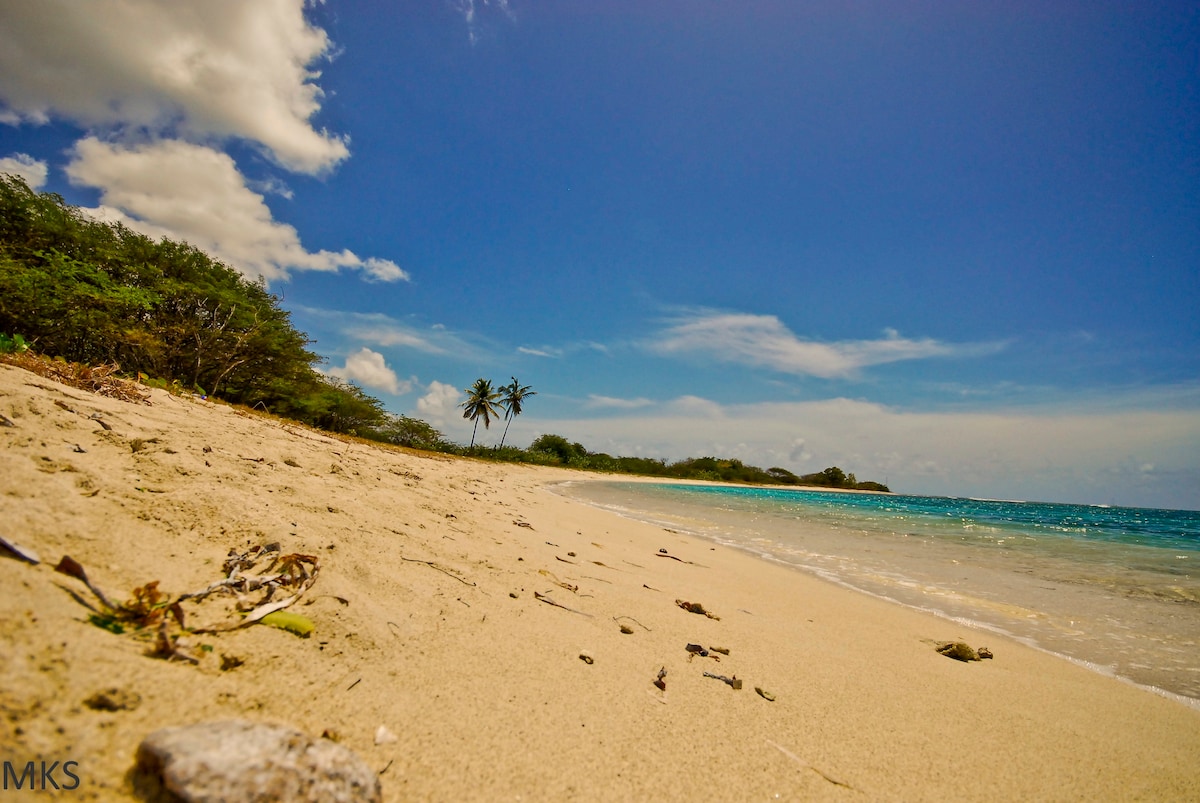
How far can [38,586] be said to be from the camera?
1327 mm

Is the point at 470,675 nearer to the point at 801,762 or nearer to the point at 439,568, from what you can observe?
the point at 439,568

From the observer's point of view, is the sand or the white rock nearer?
the sand

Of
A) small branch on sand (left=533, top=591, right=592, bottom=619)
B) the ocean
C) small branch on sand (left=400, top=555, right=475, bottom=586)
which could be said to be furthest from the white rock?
the ocean

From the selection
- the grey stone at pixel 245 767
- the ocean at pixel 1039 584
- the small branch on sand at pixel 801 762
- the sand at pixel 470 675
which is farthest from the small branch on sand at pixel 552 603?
the ocean at pixel 1039 584

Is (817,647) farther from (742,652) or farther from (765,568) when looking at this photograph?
(765,568)

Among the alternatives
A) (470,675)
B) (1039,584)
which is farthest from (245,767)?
(1039,584)

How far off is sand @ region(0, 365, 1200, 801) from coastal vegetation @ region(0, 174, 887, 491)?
3474mm

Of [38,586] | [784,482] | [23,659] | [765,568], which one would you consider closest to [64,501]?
[38,586]

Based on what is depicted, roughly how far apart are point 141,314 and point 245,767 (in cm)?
1792

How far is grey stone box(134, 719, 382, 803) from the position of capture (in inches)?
36.7

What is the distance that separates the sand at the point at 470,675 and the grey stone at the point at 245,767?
7 centimetres

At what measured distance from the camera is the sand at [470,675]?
129cm

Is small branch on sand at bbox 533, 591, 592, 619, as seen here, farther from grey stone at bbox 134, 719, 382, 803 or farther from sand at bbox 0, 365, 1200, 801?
grey stone at bbox 134, 719, 382, 803

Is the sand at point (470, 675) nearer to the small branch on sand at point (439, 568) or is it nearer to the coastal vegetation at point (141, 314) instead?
the small branch on sand at point (439, 568)
